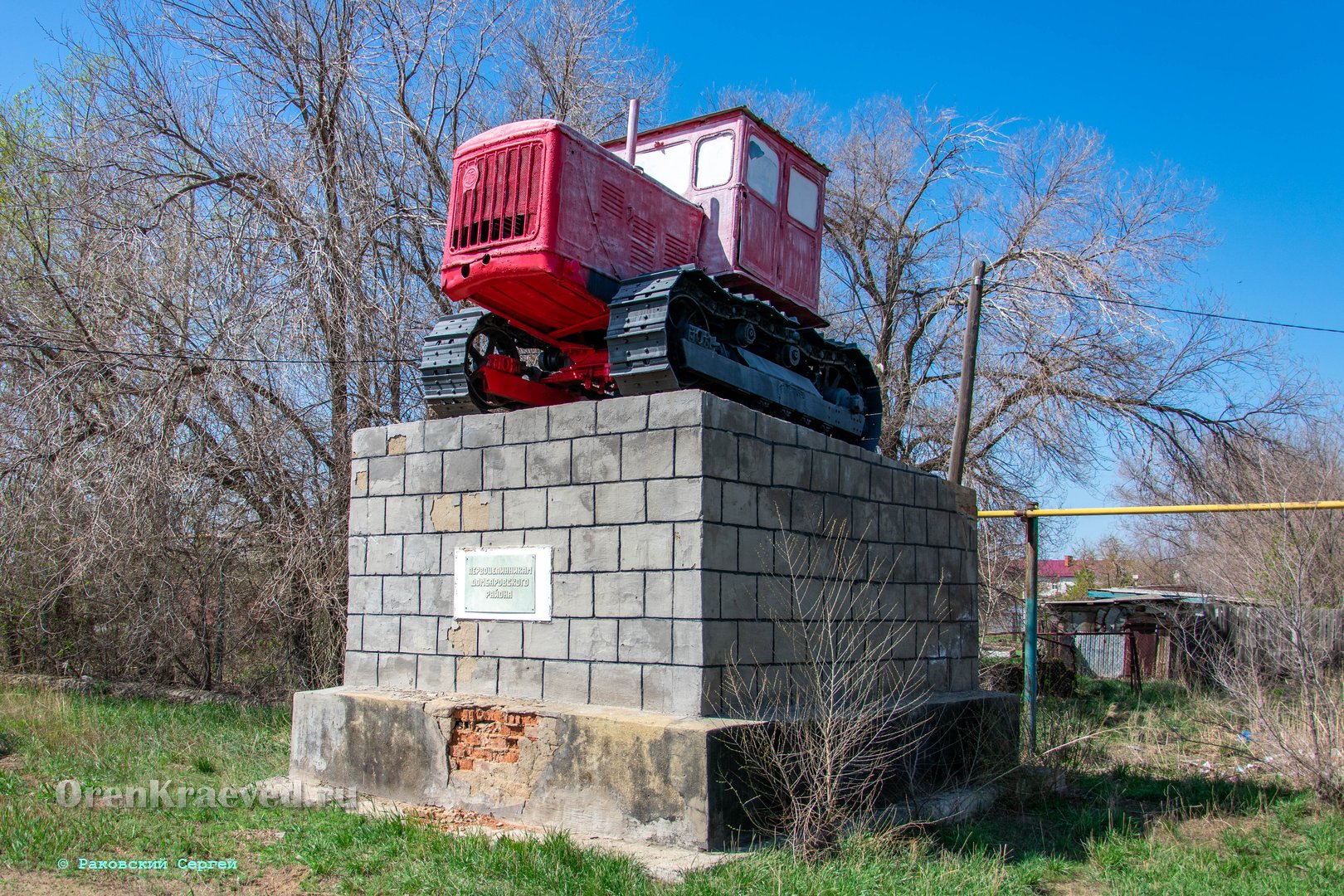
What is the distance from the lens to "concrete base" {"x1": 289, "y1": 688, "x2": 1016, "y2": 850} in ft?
16.3

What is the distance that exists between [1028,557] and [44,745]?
7.91 m

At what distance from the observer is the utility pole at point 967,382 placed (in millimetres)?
10906

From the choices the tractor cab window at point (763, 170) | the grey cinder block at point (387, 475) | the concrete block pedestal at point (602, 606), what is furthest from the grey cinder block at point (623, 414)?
the tractor cab window at point (763, 170)

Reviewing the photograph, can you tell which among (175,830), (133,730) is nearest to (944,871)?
(175,830)

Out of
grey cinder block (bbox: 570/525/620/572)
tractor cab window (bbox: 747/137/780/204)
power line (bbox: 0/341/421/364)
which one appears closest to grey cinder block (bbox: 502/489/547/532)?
grey cinder block (bbox: 570/525/620/572)

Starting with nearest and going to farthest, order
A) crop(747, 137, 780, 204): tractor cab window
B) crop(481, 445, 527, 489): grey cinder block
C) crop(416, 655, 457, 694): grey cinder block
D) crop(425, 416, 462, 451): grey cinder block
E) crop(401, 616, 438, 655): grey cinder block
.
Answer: crop(481, 445, 527, 489): grey cinder block, crop(416, 655, 457, 694): grey cinder block, crop(401, 616, 438, 655): grey cinder block, crop(425, 416, 462, 451): grey cinder block, crop(747, 137, 780, 204): tractor cab window

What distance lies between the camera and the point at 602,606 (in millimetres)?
5629

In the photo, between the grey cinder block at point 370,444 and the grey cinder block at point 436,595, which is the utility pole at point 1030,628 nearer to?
the grey cinder block at point 436,595

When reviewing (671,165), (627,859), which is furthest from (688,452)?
(671,165)

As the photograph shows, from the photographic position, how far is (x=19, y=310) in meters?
11.2

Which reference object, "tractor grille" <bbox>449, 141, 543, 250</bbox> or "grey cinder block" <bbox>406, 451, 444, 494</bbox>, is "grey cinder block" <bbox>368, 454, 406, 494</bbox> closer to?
"grey cinder block" <bbox>406, 451, 444, 494</bbox>

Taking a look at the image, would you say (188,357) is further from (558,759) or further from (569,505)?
(558,759)

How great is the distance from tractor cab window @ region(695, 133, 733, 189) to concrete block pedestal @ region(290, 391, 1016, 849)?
2.55 metres

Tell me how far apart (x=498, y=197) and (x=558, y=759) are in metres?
3.45
